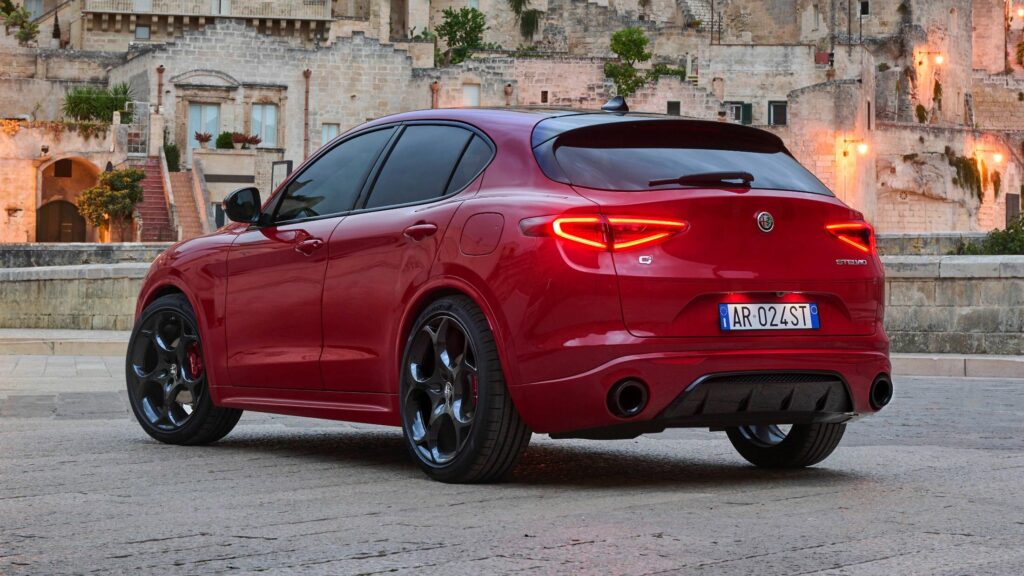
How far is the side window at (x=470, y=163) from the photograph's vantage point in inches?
273

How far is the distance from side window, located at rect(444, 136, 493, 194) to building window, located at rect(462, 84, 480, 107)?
60697mm

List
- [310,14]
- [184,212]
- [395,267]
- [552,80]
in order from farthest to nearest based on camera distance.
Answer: [310,14] → [552,80] → [184,212] → [395,267]

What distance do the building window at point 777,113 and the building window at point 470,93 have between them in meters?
16.8

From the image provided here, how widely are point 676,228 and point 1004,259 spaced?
42.1ft

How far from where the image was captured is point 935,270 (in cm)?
1867

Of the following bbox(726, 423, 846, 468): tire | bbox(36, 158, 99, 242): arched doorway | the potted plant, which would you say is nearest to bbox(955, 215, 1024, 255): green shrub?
bbox(726, 423, 846, 468): tire

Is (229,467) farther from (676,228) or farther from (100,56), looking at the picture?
(100,56)

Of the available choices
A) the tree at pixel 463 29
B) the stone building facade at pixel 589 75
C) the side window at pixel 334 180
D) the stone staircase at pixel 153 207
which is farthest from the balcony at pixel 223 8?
the side window at pixel 334 180

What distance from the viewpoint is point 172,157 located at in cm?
6050

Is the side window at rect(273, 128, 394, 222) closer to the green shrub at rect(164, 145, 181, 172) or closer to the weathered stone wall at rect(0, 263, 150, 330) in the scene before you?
the weathered stone wall at rect(0, 263, 150, 330)

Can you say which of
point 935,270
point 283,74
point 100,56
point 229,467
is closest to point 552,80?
point 283,74

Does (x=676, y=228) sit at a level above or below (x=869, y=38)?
below

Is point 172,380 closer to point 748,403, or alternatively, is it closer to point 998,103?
point 748,403

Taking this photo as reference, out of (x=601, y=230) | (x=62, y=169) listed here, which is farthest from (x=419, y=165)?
(x=62, y=169)
